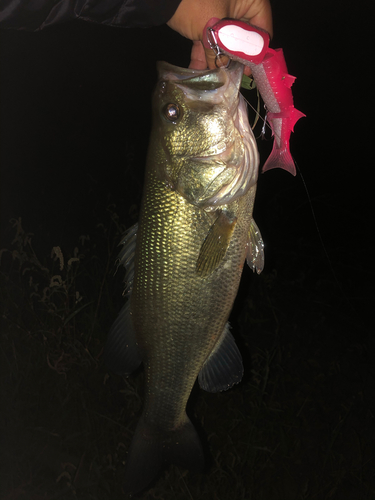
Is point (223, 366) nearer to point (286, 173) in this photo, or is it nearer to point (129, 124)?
point (286, 173)

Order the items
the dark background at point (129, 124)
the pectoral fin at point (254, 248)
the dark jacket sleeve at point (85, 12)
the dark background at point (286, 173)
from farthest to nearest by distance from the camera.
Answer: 1. the dark background at point (129, 124)
2. the dark background at point (286, 173)
3. the dark jacket sleeve at point (85, 12)
4. the pectoral fin at point (254, 248)

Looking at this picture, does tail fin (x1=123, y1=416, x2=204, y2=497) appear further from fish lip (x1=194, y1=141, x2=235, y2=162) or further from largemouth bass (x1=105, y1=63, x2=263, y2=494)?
fish lip (x1=194, y1=141, x2=235, y2=162)

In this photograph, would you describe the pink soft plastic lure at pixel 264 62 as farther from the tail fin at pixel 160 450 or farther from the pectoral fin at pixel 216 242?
the tail fin at pixel 160 450

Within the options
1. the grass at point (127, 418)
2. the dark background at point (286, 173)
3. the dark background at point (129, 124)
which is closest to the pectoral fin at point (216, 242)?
the dark background at point (286, 173)

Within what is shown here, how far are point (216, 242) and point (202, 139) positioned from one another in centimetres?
37

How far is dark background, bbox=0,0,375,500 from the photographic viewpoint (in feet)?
13.0

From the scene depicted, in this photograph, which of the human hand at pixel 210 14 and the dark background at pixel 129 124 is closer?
the human hand at pixel 210 14

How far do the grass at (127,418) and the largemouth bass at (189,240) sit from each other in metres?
1.56

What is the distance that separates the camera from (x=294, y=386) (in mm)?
3730

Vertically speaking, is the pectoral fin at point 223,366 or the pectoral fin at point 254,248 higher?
the pectoral fin at point 254,248

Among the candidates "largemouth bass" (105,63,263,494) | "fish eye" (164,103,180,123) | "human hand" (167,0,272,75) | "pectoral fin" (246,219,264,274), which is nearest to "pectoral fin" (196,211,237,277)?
"largemouth bass" (105,63,263,494)

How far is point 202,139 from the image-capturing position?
140cm

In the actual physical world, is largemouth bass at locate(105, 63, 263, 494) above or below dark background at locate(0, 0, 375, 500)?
above

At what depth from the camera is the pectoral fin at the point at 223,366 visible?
1.53 metres
